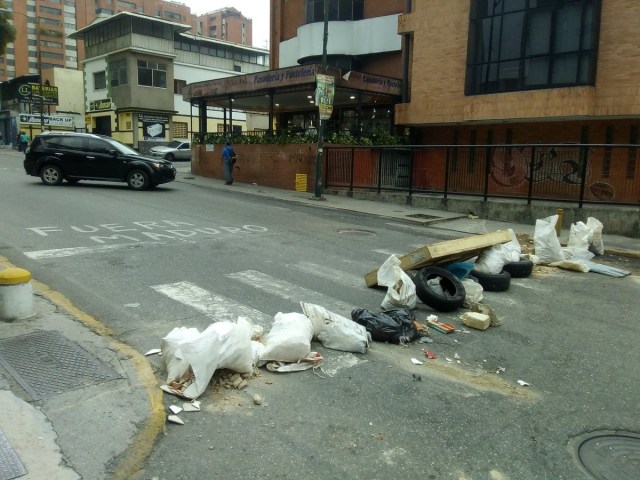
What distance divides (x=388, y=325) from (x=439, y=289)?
58.8 inches

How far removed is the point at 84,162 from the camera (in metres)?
18.1

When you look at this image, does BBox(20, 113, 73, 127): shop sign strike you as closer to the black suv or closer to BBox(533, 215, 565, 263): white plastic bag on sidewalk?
the black suv

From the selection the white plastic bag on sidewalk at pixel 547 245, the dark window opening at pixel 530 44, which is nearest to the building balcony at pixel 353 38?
the dark window opening at pixel 530 44

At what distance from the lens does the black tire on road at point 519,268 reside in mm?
7965

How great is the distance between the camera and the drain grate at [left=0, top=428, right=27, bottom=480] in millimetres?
2834

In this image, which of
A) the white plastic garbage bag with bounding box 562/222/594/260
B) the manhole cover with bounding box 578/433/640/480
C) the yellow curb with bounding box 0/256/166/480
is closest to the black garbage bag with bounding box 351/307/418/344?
the manhole cover with bounding box 578/433/640/480

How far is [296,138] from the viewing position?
2134cm

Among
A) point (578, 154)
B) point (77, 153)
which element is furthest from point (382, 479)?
Result: point (77, 153)

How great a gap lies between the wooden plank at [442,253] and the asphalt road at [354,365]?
1.76 feet

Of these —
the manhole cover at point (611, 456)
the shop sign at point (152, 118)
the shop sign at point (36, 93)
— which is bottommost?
the manhole cover at point (611, 456)

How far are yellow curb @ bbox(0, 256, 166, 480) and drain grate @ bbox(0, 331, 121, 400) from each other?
24 cm

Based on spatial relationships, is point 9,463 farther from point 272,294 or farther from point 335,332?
point 272,294

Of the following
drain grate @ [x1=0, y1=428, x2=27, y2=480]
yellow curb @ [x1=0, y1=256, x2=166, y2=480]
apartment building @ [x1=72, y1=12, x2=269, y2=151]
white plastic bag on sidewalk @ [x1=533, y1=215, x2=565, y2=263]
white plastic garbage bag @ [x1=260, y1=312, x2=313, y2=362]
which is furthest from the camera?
apartment building @ [x1=72, y1=12, x2=269, y2=151]

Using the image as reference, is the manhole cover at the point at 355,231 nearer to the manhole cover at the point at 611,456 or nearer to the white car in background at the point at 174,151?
the manhole cover at the point at 611,456
